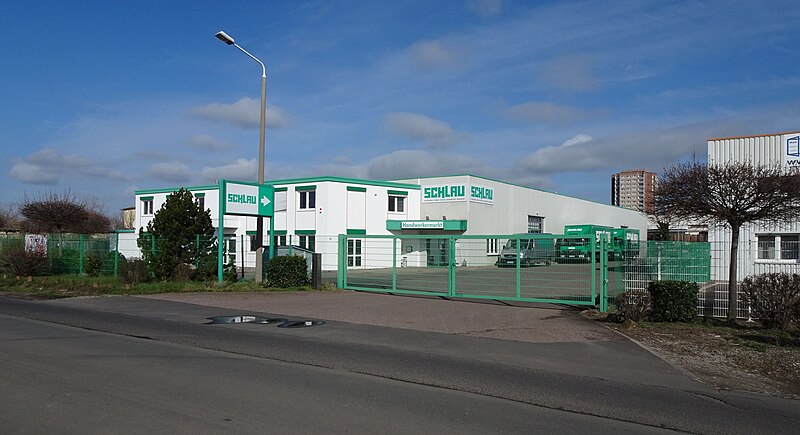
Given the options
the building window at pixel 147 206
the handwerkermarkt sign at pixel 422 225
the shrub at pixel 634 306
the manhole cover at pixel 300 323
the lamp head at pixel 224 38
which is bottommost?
the manhole cover at pixel 300 323

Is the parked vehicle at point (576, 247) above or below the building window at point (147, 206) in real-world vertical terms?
below

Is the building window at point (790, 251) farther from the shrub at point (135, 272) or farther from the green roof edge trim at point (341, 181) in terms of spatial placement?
the green roof edge trim at point (341, 181)

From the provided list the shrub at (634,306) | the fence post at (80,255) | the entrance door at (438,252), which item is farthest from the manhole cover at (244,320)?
the fence post at (80,255)

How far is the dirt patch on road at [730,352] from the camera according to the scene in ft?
28.9

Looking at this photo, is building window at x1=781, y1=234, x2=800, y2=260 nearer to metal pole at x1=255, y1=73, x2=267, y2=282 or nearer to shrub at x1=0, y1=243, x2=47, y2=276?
metal pole at x1=255, y1=73, x2=267, y2=282

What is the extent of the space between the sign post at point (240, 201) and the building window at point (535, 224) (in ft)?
125

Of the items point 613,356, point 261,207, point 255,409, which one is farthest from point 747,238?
point 255,409

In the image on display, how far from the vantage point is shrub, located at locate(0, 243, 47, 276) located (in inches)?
1029

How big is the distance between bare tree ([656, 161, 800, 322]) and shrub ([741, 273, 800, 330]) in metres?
0.71

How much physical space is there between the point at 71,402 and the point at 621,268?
13.1 m

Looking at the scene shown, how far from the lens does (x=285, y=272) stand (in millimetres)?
21875

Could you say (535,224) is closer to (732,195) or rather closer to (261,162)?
(261,162)

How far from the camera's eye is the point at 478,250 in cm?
2052

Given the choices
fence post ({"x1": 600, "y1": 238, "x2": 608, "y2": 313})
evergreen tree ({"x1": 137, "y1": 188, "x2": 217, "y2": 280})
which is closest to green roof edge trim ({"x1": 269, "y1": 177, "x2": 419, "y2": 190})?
evergreen tree ({"x1": 137, "y1": 188, "x2": 217, "y2": 280})
